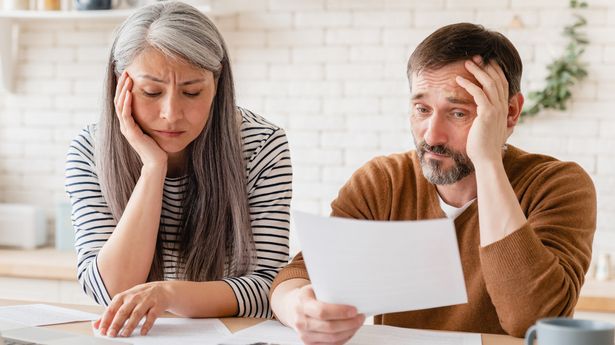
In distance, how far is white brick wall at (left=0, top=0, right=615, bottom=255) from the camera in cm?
325

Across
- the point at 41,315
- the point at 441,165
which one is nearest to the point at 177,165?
the point at 41,315

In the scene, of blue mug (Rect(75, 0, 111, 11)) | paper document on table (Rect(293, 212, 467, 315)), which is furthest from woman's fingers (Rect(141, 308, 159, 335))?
blue mug (Rect(75, 0, 111, 11))

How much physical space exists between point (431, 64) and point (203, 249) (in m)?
0.70

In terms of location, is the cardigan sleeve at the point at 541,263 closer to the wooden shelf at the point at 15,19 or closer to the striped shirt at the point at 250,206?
the striped shirt at the point at 250,206

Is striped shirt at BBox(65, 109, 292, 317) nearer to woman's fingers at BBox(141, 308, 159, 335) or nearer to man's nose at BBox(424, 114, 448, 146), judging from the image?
woman's fingers at BBox(141, 308, 159, 335)

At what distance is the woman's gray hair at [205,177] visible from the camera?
1.92 metres

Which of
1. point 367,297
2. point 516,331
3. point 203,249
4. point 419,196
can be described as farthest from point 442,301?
point 203,249

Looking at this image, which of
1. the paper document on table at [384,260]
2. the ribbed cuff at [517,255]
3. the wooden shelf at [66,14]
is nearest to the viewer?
the paper document on table at [384,260]

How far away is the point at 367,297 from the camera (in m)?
1.33


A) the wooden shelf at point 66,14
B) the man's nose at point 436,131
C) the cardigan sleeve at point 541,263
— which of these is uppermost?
the wooden shelf at point 66,14

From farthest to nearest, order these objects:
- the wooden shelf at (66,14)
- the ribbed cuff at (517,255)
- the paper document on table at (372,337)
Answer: the wooden shelf at (66,14) → the ribbed cuff at (517,255) → the paper document on table at (372,337)

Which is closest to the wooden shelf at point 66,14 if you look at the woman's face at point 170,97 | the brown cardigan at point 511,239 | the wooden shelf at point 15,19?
the wooden shelf at point 15,19

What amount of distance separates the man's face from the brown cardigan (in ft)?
0.48

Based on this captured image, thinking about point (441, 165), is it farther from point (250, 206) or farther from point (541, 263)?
point (250, 206)
